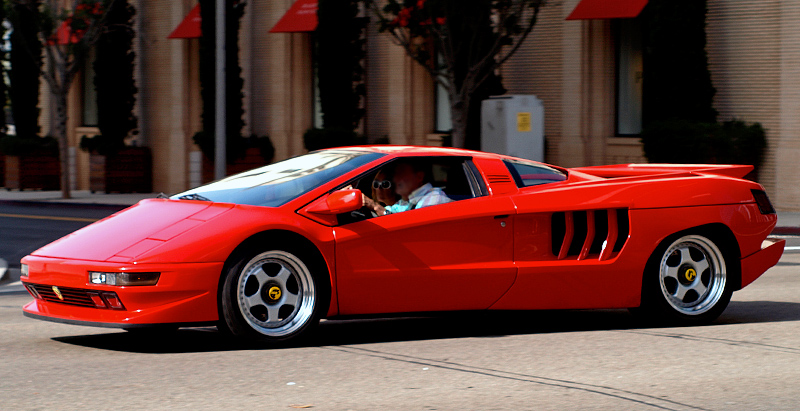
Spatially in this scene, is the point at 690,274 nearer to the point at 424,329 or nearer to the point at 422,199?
the point at 424,329

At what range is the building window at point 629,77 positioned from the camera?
23.1 metres

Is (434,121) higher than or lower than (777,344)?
higher

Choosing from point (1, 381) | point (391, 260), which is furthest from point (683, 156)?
point (1, 381)

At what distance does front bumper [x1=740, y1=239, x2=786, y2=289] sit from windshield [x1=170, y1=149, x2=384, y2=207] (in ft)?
8.64

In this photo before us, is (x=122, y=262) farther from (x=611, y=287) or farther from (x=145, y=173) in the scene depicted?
(x=145, y=173)

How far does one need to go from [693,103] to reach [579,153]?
10.8ft

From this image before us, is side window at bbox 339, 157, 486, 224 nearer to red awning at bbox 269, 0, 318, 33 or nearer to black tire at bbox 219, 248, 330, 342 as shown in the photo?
black tire at bbox 219, 248, 330, 342

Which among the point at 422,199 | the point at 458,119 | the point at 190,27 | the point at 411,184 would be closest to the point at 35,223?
the point at 458,119

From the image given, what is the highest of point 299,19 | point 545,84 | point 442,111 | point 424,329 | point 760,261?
point 299,19

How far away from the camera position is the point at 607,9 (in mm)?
22125

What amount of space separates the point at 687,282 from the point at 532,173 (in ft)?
4.17

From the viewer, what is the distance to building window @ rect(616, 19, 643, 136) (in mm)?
23109

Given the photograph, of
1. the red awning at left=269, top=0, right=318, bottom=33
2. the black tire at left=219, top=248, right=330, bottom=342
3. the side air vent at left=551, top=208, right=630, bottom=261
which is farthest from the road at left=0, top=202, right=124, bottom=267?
the side air vent at left=551, top=208, right=630, bottom=261

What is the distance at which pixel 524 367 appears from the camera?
6168 mm
